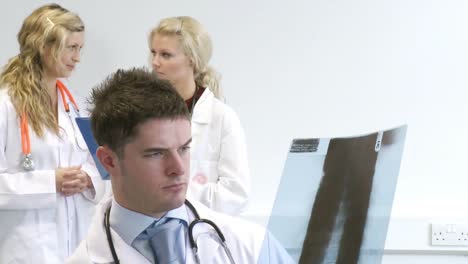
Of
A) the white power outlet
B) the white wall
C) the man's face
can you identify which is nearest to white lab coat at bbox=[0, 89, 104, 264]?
the white wall

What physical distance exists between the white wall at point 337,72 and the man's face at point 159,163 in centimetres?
186

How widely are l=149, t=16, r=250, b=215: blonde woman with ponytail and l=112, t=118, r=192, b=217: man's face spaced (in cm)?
96

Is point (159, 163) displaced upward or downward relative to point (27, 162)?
upward

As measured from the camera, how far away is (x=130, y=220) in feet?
4.41

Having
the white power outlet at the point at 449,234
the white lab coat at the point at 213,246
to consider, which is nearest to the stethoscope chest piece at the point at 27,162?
the white lab coat at the point at 213,246

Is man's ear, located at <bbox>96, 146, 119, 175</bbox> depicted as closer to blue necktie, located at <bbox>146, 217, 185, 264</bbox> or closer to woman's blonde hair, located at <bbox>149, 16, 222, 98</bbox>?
blue necktie, located at <bbox>146, 217, 185, 264</bbox>

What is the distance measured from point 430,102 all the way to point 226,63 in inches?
31.1

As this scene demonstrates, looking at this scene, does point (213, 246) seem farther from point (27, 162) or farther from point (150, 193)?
point (27, 162)

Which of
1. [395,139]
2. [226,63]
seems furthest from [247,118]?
[395,139]

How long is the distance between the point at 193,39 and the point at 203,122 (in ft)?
0.84

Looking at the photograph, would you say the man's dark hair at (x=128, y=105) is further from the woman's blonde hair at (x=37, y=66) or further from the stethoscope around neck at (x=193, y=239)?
the woman's blonde hair at (x=37, y=66)

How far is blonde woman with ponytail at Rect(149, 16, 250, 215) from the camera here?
2.30 metres

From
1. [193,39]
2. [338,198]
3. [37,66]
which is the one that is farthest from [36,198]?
[338,198]

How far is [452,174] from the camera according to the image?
3051 millimetres
